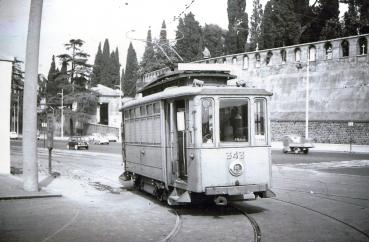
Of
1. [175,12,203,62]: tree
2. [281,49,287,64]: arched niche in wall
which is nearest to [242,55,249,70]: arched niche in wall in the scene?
[281,49,287,64]: arched niche in wall

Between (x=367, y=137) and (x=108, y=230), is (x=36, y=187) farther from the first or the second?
(x=367, y=137)

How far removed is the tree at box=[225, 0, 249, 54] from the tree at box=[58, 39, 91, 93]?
2293cm

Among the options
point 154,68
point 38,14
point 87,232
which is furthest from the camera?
point 154,68

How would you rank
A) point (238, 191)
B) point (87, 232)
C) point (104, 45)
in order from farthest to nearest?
point (104, 45)
point (238, 191)
point (87, 232)

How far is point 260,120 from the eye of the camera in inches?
405

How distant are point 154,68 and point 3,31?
61.6 metres

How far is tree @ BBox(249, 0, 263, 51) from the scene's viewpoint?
→ 72625mm

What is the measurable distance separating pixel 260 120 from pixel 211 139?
1.28 m

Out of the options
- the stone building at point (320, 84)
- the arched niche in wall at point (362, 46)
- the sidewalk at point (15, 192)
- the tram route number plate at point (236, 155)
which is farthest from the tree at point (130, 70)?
the tram route number plate at point (236, 155)

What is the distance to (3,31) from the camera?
7.68 m

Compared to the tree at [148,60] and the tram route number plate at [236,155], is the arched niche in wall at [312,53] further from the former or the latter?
the tram route number plate at [236,155]

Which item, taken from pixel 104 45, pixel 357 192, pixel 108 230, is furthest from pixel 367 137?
pixel 104 45

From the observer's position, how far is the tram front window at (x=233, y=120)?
996 centimetres

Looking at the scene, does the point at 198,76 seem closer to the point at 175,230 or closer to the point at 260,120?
the point at 260,120
